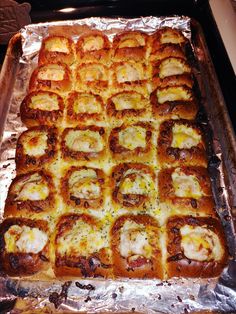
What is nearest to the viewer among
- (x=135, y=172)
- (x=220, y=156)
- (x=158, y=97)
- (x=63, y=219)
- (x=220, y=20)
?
(x=63, y=219)

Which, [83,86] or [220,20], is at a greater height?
[220,20]

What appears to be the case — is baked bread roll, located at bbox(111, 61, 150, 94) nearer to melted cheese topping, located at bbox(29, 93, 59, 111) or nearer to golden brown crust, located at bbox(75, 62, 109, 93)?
golden brown crust, located at bbox(75, 62, 109, 93)

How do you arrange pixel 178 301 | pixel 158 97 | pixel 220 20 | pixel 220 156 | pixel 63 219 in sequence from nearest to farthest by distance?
pixel 178 301 → pixel 63 219 → pixel 220 156 → pixel 158 97 → pixel 220 20

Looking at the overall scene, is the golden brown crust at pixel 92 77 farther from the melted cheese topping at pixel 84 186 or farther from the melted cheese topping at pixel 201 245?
the melted cheese topping at pixel 201 245

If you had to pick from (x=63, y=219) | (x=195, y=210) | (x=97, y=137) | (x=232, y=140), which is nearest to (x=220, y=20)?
(x=232, y=140)

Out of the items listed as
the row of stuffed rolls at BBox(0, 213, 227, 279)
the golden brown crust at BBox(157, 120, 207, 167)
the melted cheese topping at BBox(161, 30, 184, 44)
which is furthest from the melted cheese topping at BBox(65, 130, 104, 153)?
the melted cheese topping at BBox(161, 30, 184, 44)

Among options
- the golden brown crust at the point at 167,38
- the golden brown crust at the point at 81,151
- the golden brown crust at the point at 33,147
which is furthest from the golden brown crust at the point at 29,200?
the golden brown crust at the point at 167,38

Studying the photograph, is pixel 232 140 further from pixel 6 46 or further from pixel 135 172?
pixel 6 46
